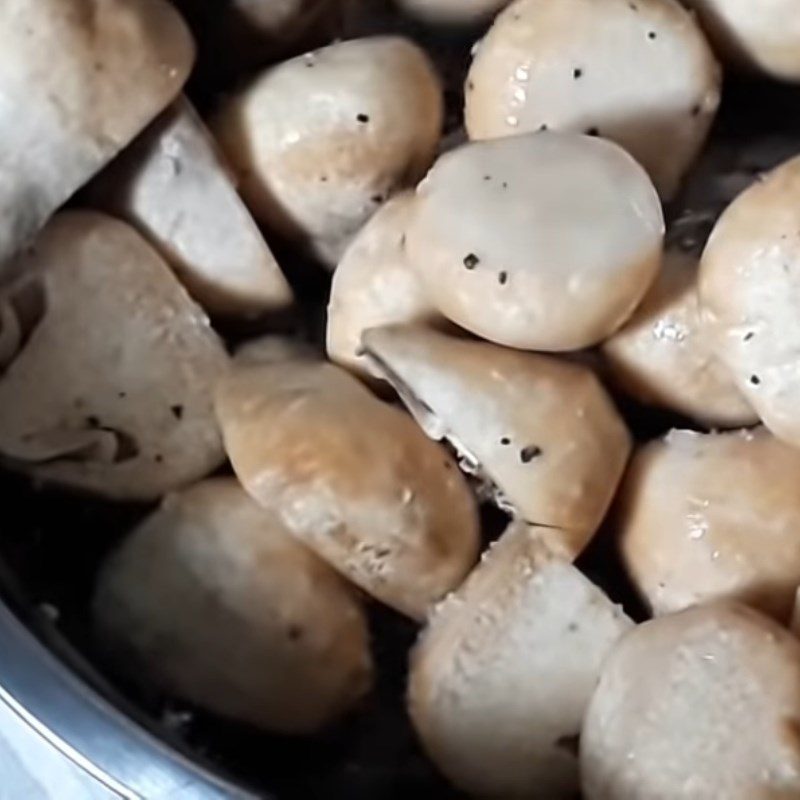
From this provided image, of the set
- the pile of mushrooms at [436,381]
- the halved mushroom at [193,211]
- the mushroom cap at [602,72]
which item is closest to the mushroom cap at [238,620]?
the pile of mushrooms at [436,381]

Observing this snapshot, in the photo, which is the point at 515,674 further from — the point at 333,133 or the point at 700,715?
the point at 333,133

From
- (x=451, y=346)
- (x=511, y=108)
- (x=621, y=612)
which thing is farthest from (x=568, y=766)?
(x=511, y=108)

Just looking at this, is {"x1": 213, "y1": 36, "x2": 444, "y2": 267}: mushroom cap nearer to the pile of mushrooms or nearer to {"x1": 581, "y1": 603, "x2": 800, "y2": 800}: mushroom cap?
the pile of mushrooms

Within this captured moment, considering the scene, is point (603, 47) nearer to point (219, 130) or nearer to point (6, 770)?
point (219, 130)

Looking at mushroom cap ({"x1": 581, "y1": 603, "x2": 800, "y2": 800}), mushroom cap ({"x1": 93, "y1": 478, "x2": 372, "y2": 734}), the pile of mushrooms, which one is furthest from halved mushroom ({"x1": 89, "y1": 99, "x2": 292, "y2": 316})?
mushroom cap ({"x1": 581, "y1": 603, "x2": 800, "y2": 800})

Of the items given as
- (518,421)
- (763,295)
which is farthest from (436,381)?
(763,295)
